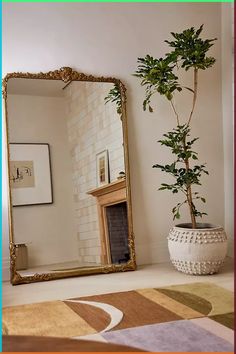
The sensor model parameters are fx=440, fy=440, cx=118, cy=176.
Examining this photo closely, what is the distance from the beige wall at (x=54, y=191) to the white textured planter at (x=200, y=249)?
79 centimetres

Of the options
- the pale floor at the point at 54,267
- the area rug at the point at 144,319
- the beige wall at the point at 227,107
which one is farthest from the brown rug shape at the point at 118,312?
the beige wall at the point at 227,107

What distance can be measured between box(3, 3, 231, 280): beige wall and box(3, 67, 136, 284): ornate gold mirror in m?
0.13

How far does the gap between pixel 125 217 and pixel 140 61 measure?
1248 mm

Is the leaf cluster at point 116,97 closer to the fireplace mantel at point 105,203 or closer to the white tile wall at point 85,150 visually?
the white tile wall at point 85,150

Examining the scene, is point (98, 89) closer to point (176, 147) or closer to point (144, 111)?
point (144, 111)

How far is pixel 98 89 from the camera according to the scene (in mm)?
3387

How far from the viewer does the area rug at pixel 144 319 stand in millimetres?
1858

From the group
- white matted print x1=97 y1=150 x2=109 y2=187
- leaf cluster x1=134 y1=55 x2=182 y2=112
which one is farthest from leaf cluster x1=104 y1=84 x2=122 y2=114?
white matted print x1=97 y1=150 x2=109 y2=187

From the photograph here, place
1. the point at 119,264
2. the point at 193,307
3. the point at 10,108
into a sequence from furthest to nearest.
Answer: the point at 119,264 → the point at 10,108 → the point at 193,307

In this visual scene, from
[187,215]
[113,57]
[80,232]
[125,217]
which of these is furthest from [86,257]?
[113,57]

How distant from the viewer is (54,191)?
3305 mm

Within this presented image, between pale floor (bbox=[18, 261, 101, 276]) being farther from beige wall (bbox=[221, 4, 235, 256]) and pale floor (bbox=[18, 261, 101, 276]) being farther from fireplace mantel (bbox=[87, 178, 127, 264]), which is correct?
beige wall (bbox=[221, 4, 235, 256])

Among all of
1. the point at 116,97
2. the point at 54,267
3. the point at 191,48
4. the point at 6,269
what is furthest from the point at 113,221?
the point at 191,48

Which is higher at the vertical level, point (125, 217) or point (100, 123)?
point (100, 123)
